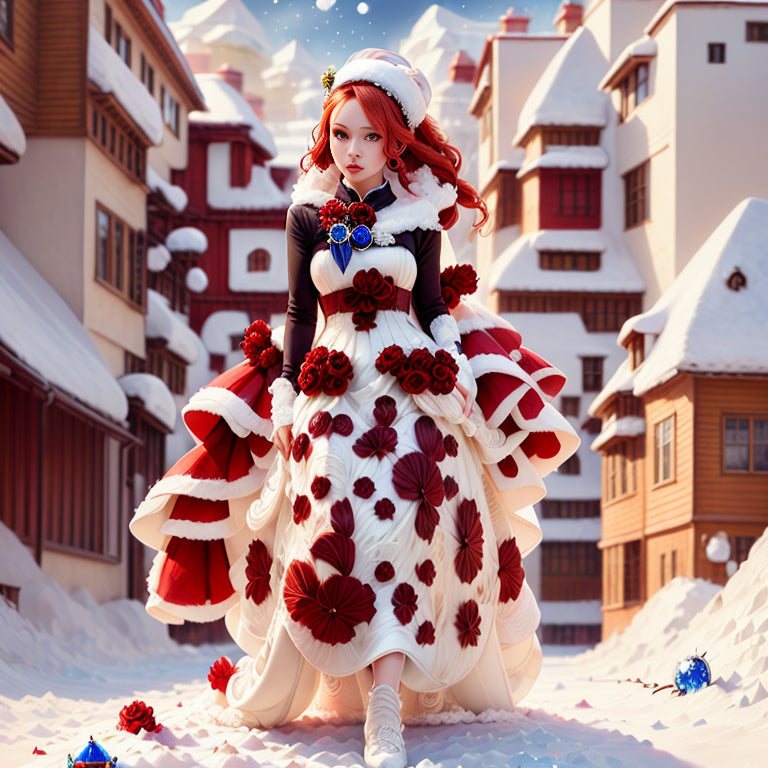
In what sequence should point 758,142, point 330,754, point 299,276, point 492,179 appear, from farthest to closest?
point 492,179 → point 758,142 → point 299,276 → point 330,754

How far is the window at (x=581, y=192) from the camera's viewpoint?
28562 millimetres

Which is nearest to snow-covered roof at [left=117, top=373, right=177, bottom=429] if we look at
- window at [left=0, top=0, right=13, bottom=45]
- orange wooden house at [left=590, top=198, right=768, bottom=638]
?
window at [left=0, top=0, right=13, bottom=45]

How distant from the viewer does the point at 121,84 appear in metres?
18.4

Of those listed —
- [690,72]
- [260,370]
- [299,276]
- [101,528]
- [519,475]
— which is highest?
[690,72]

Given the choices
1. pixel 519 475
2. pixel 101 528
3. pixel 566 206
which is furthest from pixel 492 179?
pixel 519 475

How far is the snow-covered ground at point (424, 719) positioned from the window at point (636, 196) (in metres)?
14.9

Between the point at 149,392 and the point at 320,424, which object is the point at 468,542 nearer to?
the point at 320,424

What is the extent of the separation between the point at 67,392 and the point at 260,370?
865 centimetres

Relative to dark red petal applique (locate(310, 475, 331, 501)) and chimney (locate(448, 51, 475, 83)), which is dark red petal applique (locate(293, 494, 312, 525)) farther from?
chimney (locate(448, 51, 475, 83))

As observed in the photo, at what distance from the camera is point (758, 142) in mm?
23203

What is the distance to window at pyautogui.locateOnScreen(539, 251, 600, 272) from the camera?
2822cm

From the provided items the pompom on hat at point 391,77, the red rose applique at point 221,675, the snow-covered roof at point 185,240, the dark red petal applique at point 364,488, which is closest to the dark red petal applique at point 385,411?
the dark red petal applique at point 364,488

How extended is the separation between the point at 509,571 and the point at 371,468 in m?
0.96

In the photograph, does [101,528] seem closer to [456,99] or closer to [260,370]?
[260,370]
